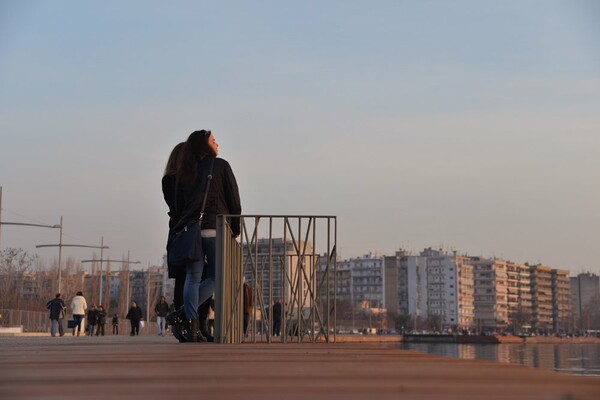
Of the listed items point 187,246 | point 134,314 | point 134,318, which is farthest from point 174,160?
point 134,314

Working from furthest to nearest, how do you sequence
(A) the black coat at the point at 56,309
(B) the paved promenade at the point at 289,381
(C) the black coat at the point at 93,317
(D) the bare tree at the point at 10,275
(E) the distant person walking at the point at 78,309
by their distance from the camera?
(D) the bare tree at the point at 10,275 < (C) the black coat at the point at 93,317 < (E) the distant person walking at the point at 78,309 < (A) the black coat at the point at 56,309 < (B) the paved promenade at the point at 289,381

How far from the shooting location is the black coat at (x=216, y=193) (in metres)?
6.79

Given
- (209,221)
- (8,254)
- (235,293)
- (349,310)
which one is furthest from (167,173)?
(349,310)

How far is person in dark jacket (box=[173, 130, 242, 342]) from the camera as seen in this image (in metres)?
6.75

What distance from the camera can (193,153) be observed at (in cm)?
693

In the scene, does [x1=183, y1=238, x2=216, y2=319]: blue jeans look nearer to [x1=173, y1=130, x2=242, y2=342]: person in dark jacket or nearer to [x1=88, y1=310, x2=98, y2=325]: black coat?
[x1=173, y1=130, x2=242, y2=342]: person in dark jacket

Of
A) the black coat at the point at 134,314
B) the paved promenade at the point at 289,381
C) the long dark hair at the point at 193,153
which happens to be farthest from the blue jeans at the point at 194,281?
the black coat at the point at 134,314

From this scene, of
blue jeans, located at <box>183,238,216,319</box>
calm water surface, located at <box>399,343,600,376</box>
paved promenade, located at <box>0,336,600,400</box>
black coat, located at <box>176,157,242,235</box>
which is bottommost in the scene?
calm water surface, located at <box>399,343,600,376</box>

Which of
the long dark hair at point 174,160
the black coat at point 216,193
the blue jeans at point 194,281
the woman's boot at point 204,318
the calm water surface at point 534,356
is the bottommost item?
the calm water surface at point 534,356

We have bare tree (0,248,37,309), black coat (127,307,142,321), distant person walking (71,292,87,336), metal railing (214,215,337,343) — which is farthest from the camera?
bare tree (0,248,37,309)

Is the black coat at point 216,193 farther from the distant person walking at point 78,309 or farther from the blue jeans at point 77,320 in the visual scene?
the distant person walking at point 78,309

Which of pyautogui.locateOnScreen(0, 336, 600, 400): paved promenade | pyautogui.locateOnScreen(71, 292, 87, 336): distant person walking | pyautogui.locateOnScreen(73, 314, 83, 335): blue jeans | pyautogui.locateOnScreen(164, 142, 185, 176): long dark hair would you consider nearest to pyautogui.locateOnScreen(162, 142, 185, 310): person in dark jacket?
pyautogui.locateOnScreen(164, 142, 185, 176): long dark hair

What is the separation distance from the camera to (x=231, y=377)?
2445 mm

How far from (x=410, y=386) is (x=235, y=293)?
479 cm
